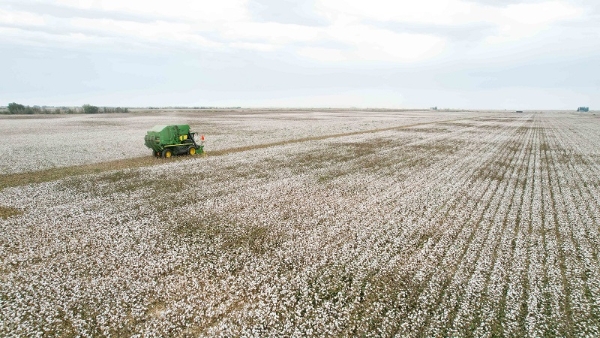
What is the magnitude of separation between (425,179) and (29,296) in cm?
2077

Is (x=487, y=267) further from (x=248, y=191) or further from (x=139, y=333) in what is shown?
(x=248, y=191)

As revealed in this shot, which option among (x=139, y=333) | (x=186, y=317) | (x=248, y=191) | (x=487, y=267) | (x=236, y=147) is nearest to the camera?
(x=139, y=333)

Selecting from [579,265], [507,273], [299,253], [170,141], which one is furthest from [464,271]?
[170,141]

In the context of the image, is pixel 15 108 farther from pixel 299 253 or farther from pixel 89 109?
pixel 299 253

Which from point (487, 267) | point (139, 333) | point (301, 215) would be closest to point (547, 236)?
point (487, 267)

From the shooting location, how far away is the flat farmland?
8.38m

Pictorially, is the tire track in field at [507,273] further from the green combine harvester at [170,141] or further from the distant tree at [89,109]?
the distant tree at [89,109]

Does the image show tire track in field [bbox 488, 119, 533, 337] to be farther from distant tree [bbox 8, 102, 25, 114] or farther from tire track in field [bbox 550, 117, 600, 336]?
distant tree [bbox 8, 102, 25, 114]

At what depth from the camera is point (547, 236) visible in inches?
523

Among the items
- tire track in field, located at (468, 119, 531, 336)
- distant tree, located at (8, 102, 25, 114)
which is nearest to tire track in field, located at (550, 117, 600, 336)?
tire track in field, located at (468, 119, 531, 336)

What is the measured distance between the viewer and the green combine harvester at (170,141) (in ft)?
94.0

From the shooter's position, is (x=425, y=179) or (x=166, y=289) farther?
(x=425, y=179)

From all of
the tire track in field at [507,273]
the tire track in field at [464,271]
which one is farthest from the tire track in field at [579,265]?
the tire track in field at [464,271]

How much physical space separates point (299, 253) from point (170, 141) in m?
21.6
